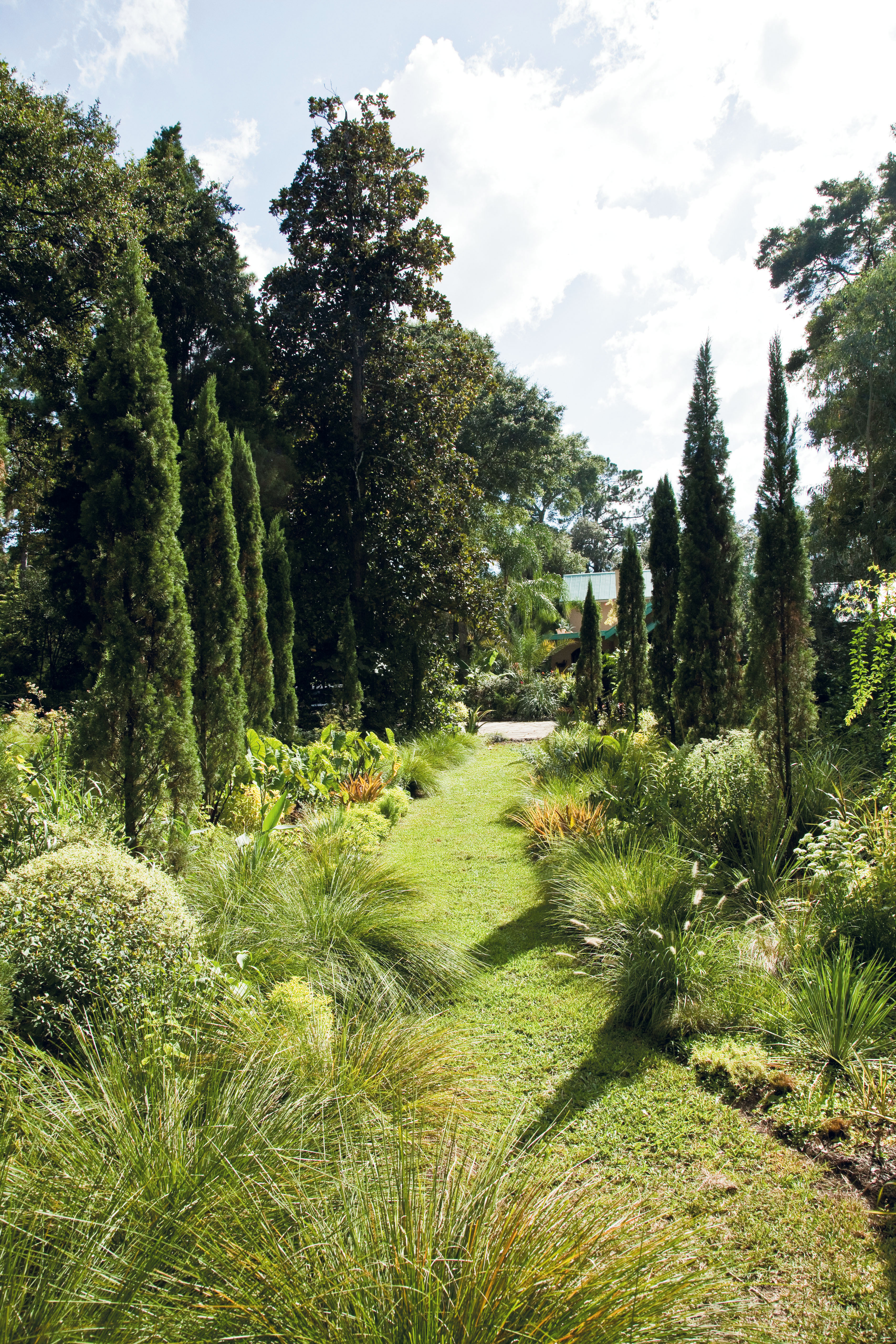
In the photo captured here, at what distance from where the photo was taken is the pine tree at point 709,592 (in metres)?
7.95

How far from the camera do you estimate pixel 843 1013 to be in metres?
3.13

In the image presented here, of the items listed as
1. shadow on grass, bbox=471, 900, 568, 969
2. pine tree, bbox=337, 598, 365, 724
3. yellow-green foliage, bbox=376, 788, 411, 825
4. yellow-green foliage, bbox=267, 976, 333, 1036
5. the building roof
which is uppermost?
the building roof

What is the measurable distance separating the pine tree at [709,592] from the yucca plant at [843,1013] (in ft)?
15.7

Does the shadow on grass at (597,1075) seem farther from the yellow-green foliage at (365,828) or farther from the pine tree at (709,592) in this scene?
the pine tree at (709,592)

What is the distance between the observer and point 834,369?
18.1 m

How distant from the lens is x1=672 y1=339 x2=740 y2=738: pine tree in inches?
313

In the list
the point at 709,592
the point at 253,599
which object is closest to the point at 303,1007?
the point at 709,592

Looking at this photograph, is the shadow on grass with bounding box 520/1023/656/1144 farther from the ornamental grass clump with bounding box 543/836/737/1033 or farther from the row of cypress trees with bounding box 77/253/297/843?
the row of cypress trees with bounding box 77/253/297/843

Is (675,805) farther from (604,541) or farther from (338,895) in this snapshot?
(604,541)

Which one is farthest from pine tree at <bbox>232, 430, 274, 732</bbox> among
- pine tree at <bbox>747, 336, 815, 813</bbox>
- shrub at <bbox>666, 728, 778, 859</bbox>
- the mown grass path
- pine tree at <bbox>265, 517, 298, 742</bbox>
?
pine tree at <bbox>747, 336, 815, 813</bbox>

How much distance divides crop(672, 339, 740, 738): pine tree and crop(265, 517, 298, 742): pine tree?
234 inches

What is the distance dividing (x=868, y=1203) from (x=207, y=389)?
836 centimetres

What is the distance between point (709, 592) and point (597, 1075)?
5847mm

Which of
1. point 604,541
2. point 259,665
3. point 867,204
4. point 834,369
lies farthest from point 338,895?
point 604,541
